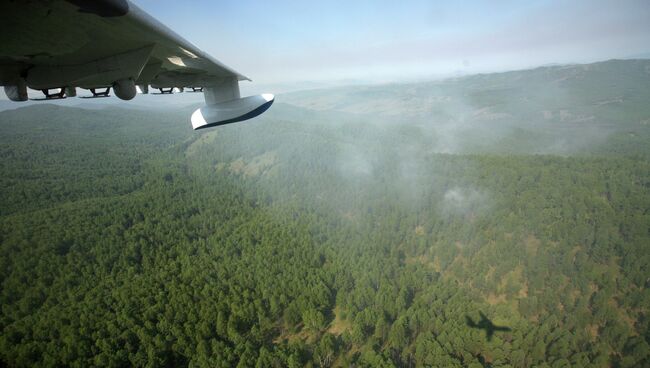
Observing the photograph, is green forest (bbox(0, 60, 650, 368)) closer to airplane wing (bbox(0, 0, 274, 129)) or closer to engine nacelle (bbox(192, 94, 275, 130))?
engine nacelle (bbox(192, 94, 275, 130))

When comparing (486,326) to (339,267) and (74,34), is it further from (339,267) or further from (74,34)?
(74,34)

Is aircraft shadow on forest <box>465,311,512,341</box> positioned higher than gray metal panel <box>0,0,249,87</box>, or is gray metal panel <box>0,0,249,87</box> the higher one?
gray metal panel <box>0,0,249,87</box>

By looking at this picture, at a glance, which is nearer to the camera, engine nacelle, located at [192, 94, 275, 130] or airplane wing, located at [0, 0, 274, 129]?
airplane wing, located at [0, 0, 274, 129]

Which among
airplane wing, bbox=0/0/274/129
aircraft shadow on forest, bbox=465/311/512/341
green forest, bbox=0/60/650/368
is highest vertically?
airplane wing, bbox=0/0/274/129

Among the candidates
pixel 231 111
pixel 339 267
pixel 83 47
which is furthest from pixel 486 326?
pixel 83 47

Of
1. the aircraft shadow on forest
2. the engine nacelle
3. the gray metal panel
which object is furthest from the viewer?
the aircraft shadow on forest

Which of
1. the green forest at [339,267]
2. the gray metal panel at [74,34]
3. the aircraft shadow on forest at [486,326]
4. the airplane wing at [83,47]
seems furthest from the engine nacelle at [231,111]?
the aircraft shadow on forest at [486,326]

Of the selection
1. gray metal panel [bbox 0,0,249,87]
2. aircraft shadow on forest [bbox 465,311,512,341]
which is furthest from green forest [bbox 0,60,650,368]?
gray metal panel [bbox 0,0,249,87]

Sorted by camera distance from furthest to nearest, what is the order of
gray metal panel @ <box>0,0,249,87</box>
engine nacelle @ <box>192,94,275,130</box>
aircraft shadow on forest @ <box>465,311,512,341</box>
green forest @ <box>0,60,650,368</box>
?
aircraft shadow on forest @ <box>465,311,512,341</box> → green forest @ <box>0,60,650,368</box> → engine nacelle @ <box>192,94,275,130</box> → gray metal panel @ <box>0,0,249,87</box>

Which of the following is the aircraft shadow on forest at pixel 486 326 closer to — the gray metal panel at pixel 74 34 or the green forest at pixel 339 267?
the green forest at pixel 339 267
